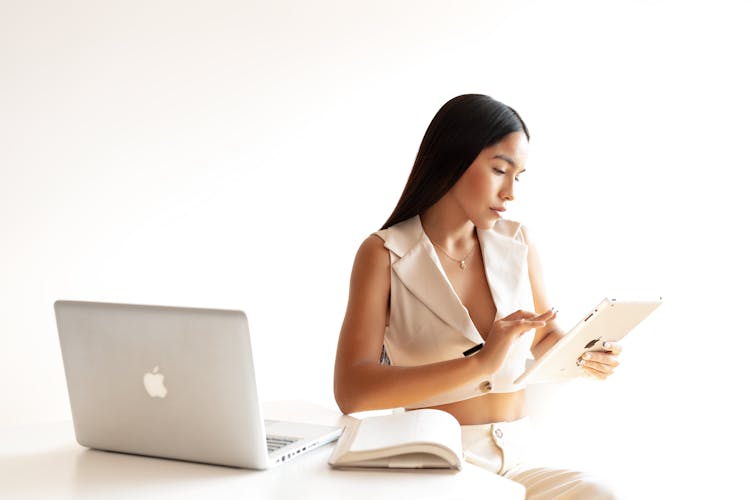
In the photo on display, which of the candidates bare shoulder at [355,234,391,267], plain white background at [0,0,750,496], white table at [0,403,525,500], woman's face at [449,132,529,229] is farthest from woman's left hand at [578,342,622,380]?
plain white background at [0,0,750,496]

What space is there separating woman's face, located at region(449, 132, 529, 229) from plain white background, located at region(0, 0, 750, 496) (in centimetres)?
131

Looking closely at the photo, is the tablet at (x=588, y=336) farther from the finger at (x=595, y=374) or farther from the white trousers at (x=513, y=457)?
the white trousers at (x=513, y=457)

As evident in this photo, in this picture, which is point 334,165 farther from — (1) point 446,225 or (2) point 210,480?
(2) point 210,480

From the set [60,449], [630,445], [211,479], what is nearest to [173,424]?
[211,479]

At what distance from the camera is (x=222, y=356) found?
1.54 metres

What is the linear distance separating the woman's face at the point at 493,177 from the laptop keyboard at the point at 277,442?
0.90 metres

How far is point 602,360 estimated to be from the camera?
7.16 ft

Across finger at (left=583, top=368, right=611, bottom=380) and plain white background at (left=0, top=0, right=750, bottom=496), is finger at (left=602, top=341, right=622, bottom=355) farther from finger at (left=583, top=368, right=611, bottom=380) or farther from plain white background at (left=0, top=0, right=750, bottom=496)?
plain white background at (left=0, top=0, right=750, bottom=496)

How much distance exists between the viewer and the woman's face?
2.36m

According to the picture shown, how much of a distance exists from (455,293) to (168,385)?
971 millimetres

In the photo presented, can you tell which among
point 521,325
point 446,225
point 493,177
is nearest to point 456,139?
point 493,177

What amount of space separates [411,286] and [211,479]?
954mm

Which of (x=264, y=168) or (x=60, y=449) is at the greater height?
(x=264, y=168)

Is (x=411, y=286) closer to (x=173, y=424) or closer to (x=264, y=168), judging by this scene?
(x=173, y=424)
